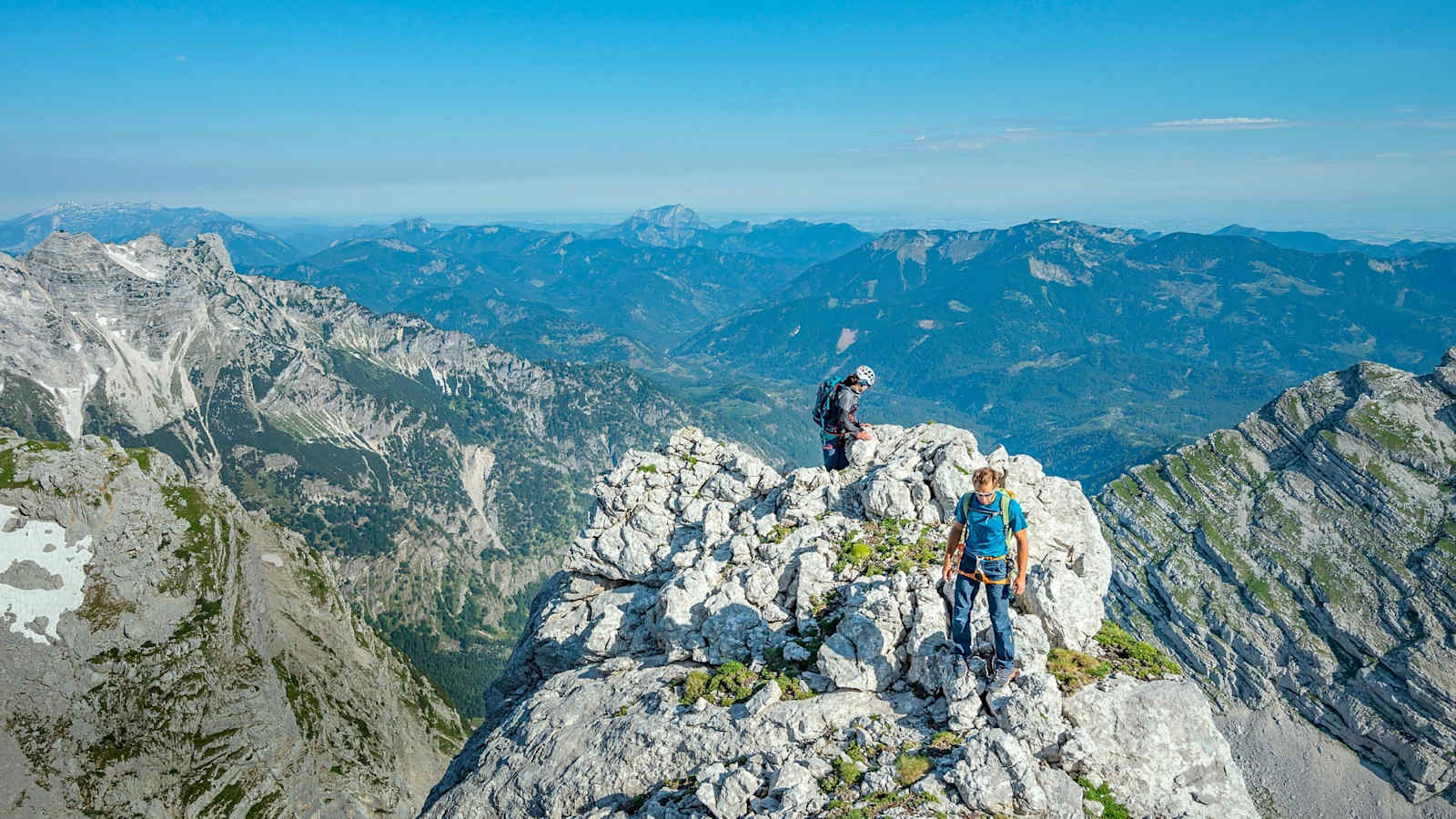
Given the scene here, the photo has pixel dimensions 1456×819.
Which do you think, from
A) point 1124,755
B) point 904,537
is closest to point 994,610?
point 1124,755

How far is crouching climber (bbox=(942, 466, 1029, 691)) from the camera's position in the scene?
15.9m

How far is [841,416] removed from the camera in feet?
90.2

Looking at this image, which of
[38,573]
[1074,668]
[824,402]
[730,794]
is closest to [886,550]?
[1074,668]

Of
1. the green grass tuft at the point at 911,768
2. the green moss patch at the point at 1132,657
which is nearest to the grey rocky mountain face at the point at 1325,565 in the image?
the green moss patch at the point at 1132,657

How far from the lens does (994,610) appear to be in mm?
16078

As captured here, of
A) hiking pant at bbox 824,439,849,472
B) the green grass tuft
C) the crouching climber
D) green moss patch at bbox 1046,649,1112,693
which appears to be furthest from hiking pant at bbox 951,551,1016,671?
hiking pant at bbox 824,439,849,472

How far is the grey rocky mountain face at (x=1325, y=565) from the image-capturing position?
81375 mm

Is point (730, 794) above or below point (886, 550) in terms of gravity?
below

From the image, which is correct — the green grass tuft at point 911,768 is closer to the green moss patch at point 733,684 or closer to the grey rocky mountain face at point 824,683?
the grey rocky mountain face at point 824,683

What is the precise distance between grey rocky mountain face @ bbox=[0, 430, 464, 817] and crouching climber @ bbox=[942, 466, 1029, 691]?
99.9 m

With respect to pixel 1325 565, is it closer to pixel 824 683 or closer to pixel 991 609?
pixel 991 609

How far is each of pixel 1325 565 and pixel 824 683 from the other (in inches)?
4499

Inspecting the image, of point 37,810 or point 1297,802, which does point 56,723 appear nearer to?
point 37,810

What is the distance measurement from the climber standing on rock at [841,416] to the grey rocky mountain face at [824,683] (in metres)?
0.93
